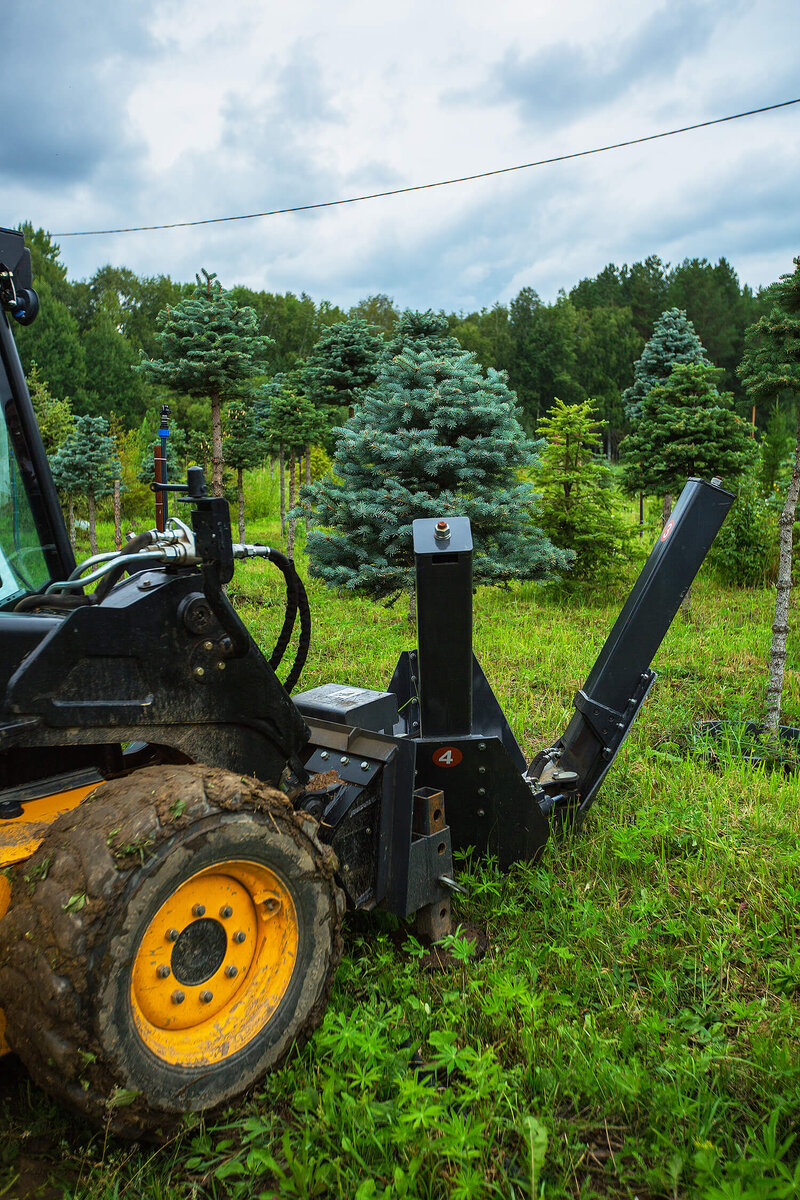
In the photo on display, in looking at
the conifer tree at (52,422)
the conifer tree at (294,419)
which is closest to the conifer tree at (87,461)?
the conifer tree at (294,419)

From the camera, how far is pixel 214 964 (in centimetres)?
199

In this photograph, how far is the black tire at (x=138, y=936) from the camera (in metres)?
1.68

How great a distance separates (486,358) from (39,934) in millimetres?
48947

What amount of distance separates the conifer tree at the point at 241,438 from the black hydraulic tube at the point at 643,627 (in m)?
16.2

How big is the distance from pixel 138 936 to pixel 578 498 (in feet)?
30.2

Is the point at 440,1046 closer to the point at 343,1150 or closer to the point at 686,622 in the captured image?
the point at 343,1150

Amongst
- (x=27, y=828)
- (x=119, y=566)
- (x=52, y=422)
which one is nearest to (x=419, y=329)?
(x=119, y=566)

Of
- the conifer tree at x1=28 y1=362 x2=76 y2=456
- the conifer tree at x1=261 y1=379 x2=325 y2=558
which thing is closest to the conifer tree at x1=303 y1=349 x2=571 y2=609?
the conifer tree at x1=261 y1=379 x2=325 y2=558

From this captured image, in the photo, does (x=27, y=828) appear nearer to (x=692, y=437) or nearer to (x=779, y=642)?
(x=779, y=642)

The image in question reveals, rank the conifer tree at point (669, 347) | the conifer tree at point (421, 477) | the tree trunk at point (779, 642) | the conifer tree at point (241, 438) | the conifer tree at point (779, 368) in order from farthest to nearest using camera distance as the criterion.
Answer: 1. the conifer tree at point (241, 438)
2. the conifer tree at point (669, 347)
3. the conifer tree at point (421, 477)
4. the tree trunk at point (779, 642)
5. the conifer tree at point (779, 368)

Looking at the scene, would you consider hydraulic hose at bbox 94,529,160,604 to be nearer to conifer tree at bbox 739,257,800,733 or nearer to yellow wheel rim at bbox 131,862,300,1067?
yellow wheel rim at bbox 131,862,300,1067

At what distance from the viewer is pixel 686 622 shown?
855cm

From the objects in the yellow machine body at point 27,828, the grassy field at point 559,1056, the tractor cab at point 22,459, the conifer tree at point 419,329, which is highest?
the conifer tree at point 419,329

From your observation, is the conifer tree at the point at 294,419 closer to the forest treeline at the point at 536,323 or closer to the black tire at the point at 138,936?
the black tire at the point at 138,936
